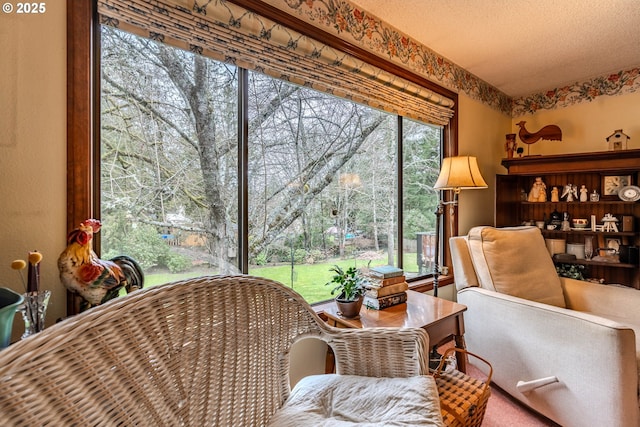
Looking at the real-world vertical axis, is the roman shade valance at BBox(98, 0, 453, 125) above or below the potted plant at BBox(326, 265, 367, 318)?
→ above

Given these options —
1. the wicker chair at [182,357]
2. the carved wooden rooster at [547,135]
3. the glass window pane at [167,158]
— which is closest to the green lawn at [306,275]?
the glass window pane at [167,158]

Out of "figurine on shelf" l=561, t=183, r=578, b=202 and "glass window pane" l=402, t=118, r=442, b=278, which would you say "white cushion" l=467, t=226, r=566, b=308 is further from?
"figurine on shelf" l=561, t=183, r=578, b=202

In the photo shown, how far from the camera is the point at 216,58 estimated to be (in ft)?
4.18

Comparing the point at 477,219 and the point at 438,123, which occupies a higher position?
the point at 438,123

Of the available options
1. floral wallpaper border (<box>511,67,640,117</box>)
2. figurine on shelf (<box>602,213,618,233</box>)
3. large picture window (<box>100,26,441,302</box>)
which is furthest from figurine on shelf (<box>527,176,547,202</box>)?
large picture window (<box>100,26,441,302</box>)

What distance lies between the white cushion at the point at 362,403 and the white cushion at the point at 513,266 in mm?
999

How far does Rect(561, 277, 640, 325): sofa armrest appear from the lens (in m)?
1.69

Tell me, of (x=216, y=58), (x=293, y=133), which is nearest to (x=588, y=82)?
(x=293, y=133)

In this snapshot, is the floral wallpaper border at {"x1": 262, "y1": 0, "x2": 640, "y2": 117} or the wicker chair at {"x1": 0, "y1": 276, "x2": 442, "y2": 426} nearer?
the wicker chair at {"x1": 0, "y1": 276, "x2": 442, "y2": 426}

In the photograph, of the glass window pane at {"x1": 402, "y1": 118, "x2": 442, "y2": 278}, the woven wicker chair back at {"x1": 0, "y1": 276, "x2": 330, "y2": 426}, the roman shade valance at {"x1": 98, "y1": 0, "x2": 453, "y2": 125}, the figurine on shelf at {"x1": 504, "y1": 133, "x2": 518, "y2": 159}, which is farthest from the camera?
the figurine on shelf at {"x1": 504, "y1": 133, "x2": 518, "y2": 159}

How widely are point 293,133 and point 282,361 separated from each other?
1173 millimetres

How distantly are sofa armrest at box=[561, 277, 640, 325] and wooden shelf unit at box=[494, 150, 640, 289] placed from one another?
80 cm

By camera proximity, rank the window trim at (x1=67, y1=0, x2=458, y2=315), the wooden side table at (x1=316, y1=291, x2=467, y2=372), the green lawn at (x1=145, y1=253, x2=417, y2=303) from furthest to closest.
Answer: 1. the green lawn at (x1=145, y1=253, x2=417, y2=303)
2. the wooden side table at (x1=316, y1=291, x2=467, y2=372)
3. the window trim at (x1=67, y1=0, x2=458, y2=315)

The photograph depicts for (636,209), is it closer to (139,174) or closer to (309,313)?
(309,313)
